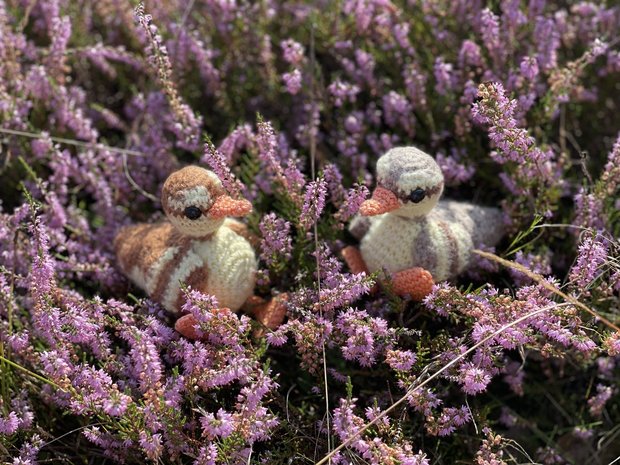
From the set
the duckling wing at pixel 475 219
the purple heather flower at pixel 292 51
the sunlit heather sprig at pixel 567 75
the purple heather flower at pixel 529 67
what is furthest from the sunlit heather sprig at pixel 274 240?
the sunlit heather sprig at pixel 567 75

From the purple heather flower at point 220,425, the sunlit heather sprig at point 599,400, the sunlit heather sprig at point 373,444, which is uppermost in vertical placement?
the purple heather flower at point 220,425

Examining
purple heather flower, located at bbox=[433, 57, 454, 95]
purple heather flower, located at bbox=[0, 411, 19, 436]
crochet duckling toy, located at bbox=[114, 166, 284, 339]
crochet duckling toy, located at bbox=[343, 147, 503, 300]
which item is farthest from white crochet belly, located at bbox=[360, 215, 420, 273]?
purple heather flower, located at bbox=[0, 411, 19, 436]

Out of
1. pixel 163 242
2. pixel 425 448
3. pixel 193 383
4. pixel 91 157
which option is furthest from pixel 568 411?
pixel 91 157

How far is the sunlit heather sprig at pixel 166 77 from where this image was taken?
212 centimetres

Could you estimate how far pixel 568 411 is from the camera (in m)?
2.45

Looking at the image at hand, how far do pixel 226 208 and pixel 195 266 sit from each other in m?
0.22

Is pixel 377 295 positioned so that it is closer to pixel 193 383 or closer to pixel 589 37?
pixel 193 383

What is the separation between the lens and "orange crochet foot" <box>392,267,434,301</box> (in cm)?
202

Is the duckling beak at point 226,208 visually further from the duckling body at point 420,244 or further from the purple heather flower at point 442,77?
the purple heather flower at point 442,77

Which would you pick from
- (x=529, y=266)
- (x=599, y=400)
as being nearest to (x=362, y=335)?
(x=529, y=266)

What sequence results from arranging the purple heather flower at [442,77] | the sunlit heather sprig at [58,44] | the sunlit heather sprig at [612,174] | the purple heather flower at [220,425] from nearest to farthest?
the purple heather flower at [220,425] → the sunlit heather sprig at [612,174] → the purple heather flower at [442,77] → the sunlit heather sprig at [58,44]

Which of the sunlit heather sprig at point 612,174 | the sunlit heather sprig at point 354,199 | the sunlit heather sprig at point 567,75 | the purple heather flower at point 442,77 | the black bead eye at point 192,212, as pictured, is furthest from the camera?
the purple heather flower at point 442,77

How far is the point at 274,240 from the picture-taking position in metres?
A: 2.14

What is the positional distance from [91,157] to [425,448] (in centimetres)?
162
